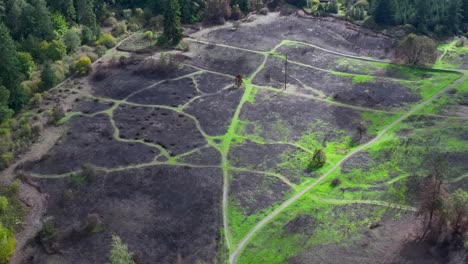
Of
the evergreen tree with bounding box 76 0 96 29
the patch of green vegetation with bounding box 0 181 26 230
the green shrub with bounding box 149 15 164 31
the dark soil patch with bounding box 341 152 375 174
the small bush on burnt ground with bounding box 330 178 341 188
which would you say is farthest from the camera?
the green shrub with bounding box 149 15 164 31

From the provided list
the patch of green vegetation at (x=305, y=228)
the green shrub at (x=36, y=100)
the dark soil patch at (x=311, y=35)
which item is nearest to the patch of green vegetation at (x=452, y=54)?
the dark soil patch at (x=311, y=35)

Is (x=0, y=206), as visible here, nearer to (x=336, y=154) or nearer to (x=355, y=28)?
(x=336, y=154)

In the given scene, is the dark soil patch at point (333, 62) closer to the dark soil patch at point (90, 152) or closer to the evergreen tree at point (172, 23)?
the evergreen tree at point (172, 23)

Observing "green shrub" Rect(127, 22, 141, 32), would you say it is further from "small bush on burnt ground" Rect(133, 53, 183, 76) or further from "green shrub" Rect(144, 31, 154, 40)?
"small bush on burnt ground" Rect(133, 53, 183, 76)

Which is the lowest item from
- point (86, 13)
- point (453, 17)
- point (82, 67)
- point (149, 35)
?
point (82, 67)

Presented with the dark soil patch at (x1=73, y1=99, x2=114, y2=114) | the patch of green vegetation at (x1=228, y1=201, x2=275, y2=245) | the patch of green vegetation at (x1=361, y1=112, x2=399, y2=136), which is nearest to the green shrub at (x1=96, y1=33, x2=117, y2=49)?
the dark soil patch at (x1=73, y1=99, x2=114, y2=114)

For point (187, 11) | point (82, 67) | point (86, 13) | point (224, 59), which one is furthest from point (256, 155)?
point (86, 13)

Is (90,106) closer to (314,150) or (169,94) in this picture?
(169,94)
